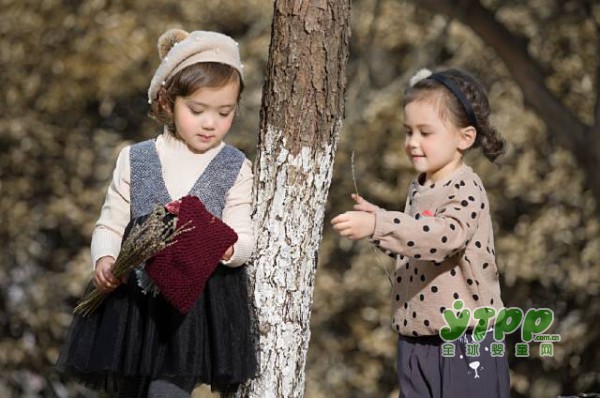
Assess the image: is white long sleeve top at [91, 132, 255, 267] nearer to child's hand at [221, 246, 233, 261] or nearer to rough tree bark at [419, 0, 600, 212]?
child's hand at [221, 246, 233, 261]

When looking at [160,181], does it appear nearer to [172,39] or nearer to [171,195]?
[171,195]

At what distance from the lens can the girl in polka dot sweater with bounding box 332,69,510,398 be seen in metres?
3.36

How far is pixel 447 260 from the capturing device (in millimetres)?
3379

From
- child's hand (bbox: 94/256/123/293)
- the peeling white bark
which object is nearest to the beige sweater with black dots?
the peeling white bark

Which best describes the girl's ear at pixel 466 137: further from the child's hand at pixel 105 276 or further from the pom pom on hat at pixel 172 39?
the child's hand at pixel 105 276

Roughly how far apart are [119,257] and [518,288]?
4.80 m

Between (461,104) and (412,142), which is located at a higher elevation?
(461,104)

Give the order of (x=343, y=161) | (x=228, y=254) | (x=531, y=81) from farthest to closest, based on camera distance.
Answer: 1. (x=343, y=161)
2. (x=531, y=81)
3. (x=228, y=254)

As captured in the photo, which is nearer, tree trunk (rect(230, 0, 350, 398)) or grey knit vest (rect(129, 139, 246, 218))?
grey knit vest (rect(129, 139, 246, 218))

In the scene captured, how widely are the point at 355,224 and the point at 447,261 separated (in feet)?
1.23

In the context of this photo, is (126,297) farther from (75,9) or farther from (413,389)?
(75,9)

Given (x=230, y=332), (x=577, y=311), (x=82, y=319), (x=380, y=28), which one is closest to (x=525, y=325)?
(x=230, y=332)

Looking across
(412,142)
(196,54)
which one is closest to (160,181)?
(196,54)

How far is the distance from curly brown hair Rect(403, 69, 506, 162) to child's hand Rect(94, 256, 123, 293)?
36.2 inches
